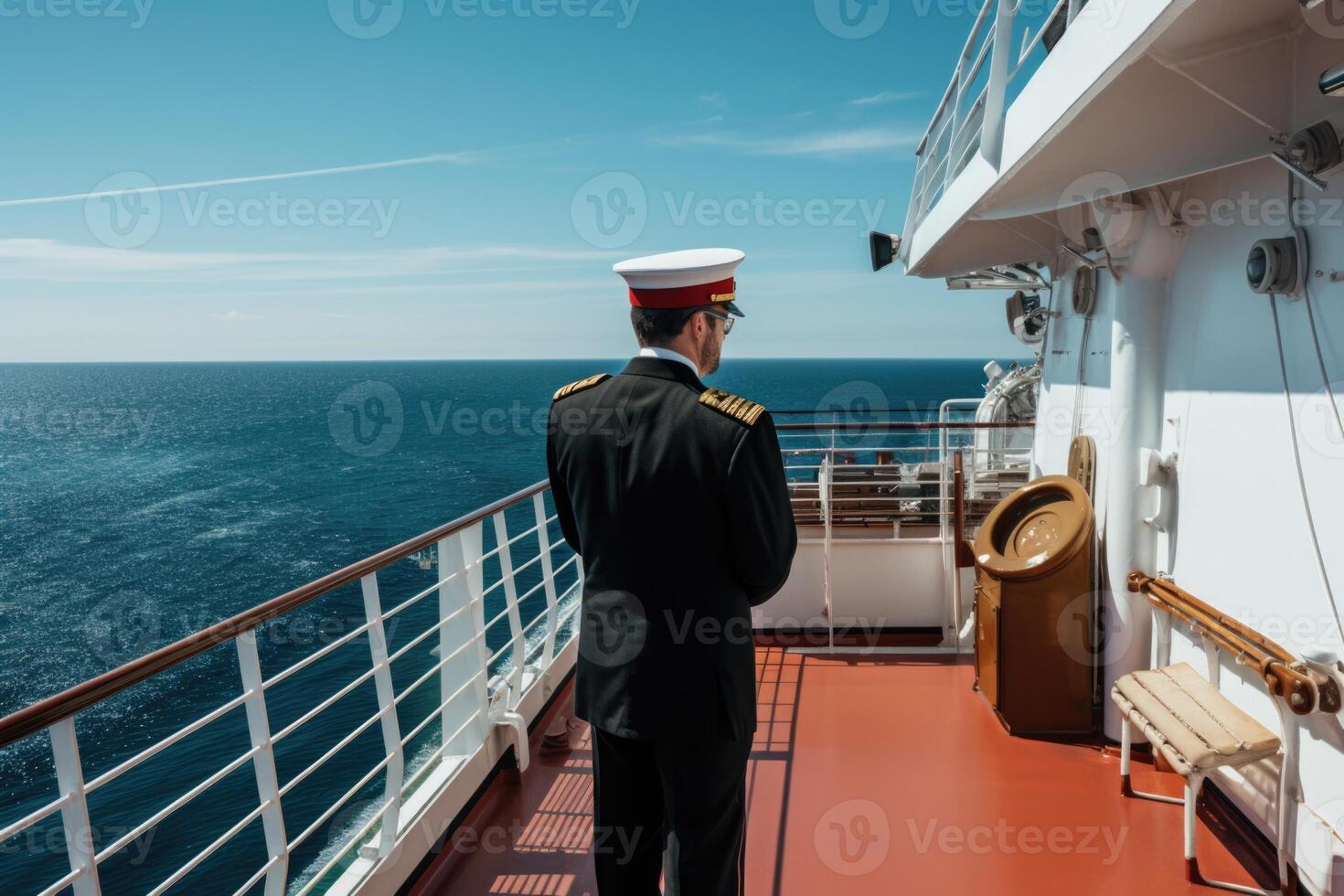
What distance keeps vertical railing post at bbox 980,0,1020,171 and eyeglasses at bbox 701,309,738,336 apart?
5.42ft

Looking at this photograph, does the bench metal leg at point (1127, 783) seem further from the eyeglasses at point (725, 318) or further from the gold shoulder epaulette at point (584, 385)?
the gold shoulder epaulette at point (584, 385)

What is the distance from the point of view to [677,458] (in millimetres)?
1398

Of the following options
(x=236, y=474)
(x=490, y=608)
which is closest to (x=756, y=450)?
(x=490, y=608)

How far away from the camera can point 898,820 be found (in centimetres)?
268

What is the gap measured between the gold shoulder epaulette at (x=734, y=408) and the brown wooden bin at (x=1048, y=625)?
2.20 m

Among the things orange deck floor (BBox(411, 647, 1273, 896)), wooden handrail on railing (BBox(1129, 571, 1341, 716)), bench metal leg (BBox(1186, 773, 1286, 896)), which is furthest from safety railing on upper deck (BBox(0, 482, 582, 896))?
wooden handrail on railing (BBox(1129, 571, 1341, 716))

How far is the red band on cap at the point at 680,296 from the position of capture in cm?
147

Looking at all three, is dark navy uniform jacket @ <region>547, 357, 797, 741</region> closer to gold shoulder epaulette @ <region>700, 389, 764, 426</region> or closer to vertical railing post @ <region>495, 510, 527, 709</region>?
gold shoulder epaulette @ <region>700, 389, 764, 426</region>

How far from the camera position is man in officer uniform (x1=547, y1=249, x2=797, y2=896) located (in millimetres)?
1404

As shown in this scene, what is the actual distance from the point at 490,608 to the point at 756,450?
15632 mm

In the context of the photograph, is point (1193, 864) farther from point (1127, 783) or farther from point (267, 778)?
point (267, 778)

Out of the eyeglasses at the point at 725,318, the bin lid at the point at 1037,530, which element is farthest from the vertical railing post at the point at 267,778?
the bin lid at the point at 1037,530

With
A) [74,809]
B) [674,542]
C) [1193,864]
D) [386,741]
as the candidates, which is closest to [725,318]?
[674,542]

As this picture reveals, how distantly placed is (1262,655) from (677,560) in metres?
1.77
